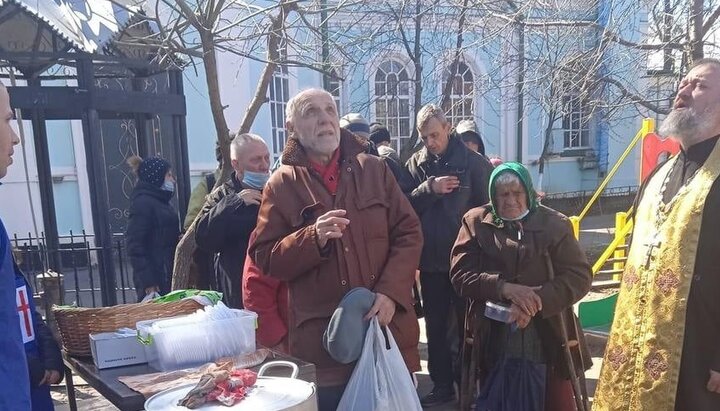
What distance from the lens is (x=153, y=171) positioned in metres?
4.30

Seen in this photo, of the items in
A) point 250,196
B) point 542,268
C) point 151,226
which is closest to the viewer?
point 542,268

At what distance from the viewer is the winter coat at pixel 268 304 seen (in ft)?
8.16

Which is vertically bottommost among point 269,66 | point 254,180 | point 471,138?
point 254,180

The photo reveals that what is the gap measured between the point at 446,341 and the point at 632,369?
1540mm

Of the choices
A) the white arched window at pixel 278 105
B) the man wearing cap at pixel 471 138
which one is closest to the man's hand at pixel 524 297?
the man wearing cap at pixel 471 138

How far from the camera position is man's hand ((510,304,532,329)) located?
2.89 metres

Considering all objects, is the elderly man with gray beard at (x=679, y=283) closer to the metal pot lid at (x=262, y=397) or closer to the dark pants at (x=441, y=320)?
the dark pants at (x=441, y=320)

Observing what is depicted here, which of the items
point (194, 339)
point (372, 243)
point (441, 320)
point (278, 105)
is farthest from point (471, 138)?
point (278, 105)

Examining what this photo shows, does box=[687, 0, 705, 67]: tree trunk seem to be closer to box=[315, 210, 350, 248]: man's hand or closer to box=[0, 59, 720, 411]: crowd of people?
box=[0, 59, 720, 411]: crowd of people

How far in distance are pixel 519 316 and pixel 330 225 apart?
124 cm

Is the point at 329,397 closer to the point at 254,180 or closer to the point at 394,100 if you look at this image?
the point at 254,180

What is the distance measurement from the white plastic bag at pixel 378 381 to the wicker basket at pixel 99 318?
714 mm

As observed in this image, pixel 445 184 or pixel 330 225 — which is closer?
pixel 330 225

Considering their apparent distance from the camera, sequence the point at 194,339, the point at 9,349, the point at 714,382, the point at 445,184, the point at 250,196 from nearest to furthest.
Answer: the point at 9,349
the point at 194,339
the point at 714,382
the point at 250,196
the point at 445,184
